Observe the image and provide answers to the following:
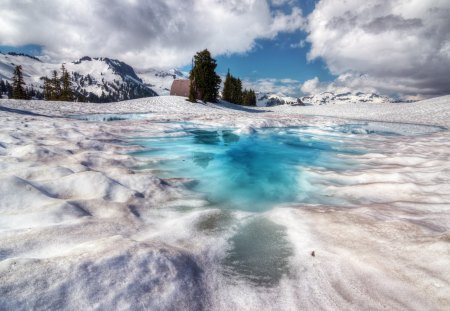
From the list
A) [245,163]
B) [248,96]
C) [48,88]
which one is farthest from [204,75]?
[48,88]

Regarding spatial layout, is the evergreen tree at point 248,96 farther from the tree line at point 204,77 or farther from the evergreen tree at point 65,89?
the evergreen tree at point 65,89

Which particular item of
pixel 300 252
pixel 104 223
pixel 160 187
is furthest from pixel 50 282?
pixel 160 187

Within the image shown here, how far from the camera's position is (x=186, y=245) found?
3092 mm

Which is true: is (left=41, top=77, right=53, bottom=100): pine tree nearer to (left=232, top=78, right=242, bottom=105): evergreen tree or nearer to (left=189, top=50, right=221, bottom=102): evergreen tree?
(left=189, top=50, right=221, bottom=102): evergreen tree

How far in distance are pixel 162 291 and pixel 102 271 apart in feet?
1.84

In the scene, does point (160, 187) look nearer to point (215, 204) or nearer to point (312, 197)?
point (215, 204)

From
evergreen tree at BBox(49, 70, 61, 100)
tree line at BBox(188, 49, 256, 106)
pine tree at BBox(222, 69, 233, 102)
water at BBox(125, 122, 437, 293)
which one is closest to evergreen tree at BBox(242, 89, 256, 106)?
pine tree at BBox(222, 69, 233, 102)

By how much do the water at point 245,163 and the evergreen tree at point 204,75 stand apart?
1201 inches

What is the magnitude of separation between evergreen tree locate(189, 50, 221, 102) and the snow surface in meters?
39.3

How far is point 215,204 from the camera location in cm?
486

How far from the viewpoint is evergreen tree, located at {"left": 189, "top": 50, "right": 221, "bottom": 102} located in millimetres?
42844

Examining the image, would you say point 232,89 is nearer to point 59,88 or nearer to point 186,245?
point 59,88

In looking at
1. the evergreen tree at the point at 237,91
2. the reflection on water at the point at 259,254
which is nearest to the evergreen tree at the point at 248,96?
the evergreen tree at the point at 237,91

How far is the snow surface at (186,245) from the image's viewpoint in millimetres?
2127
